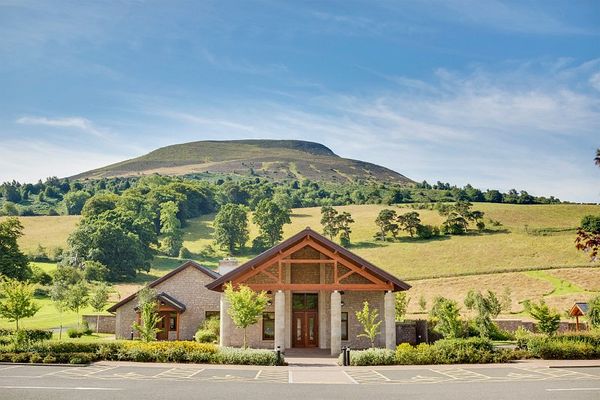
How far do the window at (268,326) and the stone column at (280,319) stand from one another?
8.46ft

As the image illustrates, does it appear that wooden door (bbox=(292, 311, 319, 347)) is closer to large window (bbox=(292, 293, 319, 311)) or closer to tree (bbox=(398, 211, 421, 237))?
large window (bbox=(292, 293, 319, 311))

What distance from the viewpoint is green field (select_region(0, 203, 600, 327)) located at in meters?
68.2

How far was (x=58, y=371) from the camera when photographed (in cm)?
2341

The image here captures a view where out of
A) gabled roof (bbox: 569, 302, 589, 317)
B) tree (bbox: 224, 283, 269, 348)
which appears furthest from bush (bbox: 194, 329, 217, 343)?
gabled roof (bbox: 569, 302, 589, 317)

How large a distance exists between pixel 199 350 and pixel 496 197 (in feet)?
387

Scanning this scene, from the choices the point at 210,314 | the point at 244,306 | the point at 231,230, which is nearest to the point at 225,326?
the point at 244,306

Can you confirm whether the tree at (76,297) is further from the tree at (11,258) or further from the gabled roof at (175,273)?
the tree at (11,258)

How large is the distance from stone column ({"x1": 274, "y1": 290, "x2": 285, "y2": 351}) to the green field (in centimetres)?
3133

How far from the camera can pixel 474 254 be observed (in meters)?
85.6

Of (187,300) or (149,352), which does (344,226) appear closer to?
(187,300)

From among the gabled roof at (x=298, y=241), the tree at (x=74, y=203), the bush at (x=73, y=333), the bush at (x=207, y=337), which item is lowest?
the bush at (x=73, y=333)

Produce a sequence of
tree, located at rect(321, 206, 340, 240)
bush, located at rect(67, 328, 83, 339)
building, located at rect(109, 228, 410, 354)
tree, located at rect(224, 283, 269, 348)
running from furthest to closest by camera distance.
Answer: tree, located at rect(321, 206, 340, 240) → bush, located at rect(67, 328, 83, 339) → building, located at rect(109, 228, 410, 354) → tree, located at rect(224, 283, 269, 348)

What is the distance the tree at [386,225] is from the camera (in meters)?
99.9

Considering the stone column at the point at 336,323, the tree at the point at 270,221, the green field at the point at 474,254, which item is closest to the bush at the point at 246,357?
the stone column at the point at 336,323
